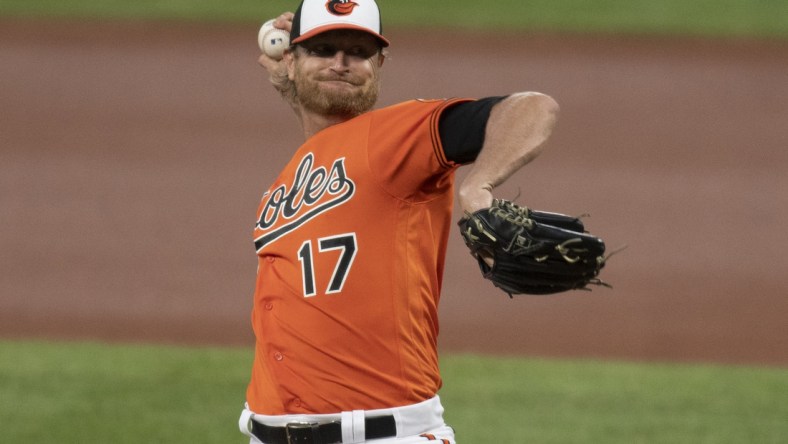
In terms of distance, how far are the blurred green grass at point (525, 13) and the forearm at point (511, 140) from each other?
34.3ft

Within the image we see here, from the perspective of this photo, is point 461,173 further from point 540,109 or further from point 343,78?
point 540,109

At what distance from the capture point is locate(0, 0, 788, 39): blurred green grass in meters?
13.1

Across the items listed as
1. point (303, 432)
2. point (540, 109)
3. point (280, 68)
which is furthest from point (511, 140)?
point (280, 68)

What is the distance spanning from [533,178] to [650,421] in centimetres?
416

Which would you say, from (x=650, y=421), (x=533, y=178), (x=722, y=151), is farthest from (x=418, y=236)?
(x=722, y=151)

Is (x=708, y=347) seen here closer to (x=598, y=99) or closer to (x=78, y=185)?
(x=598, y=99)

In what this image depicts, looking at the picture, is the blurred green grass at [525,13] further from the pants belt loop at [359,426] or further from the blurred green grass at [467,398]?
the pants belt loop at [359,426]

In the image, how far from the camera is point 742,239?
32.1ft

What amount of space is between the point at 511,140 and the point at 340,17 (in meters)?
0.95

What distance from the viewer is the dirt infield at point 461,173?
28.3ft

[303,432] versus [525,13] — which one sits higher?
[525,13]

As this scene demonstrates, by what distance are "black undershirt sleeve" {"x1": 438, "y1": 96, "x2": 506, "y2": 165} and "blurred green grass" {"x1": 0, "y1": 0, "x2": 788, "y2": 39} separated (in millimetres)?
Answer: 10287

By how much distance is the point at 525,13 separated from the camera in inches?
532

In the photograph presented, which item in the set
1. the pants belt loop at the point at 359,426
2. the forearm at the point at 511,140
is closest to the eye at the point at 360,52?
the forearm at the point at 511,140
